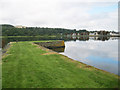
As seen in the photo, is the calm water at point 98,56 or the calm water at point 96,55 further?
the calm water at point 96,55

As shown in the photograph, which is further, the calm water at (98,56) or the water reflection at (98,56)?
the water reflection at (98,56)

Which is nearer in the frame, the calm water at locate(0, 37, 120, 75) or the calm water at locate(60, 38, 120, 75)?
the calm water at locate(60, 38, 120, 75)

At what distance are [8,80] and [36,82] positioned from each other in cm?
232

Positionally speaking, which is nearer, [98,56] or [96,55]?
[98,56]

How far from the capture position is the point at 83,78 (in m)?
9.28

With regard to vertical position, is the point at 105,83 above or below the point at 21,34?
below

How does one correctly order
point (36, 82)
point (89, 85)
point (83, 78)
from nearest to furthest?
1. point (89, 85)
2. point (36, 82)
3. point (83, 78)

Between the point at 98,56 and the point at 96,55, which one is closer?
the point at 98,56

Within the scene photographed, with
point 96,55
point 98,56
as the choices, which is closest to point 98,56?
point 98,56

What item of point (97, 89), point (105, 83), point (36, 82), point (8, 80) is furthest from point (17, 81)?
point (105, 83)

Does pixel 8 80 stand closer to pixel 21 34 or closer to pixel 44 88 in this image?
pixel 44 88

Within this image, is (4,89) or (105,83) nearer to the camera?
(4,89)

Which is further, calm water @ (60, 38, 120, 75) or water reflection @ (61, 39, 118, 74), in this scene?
water reflection @ (61, 39, 118, 74)

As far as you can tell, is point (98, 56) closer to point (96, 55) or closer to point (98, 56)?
point (98, 56)
